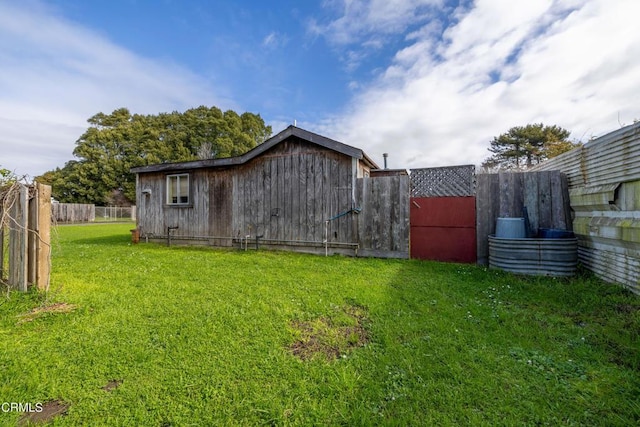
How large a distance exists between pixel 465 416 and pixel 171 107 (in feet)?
142

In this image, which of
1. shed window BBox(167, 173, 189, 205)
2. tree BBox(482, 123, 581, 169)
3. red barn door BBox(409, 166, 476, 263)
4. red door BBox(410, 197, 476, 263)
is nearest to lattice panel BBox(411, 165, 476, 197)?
red barn door BBox(409, 166, 476, 263)

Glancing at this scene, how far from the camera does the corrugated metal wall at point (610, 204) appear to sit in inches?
132

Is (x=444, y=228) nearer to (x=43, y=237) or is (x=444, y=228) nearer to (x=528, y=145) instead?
(x=43, y=237)

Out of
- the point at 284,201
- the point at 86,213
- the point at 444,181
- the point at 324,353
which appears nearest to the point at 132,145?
the point at 86,213

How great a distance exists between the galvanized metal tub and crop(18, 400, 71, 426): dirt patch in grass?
592 cm

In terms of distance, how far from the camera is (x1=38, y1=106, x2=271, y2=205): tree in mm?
29859

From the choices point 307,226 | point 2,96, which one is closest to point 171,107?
point 2,96

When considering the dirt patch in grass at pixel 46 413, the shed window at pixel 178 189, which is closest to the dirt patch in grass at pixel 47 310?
the dirt patch in grass at pixel 46 413

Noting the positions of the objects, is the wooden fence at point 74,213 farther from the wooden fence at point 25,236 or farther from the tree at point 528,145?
the tree at point 528,145

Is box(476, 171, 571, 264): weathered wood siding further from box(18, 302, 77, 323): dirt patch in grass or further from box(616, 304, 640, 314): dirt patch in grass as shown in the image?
box(18, 302, 77, 323): dirt patch in grass

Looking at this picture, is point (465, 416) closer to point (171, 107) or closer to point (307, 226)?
point (307, 226)

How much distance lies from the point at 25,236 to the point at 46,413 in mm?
2857

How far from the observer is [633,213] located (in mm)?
3383

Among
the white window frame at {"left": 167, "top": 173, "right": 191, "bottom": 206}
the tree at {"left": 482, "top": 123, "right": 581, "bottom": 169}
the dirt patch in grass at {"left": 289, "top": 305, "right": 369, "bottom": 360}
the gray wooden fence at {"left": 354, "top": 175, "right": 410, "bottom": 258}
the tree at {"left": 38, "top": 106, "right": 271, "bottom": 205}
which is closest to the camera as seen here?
the dirt patch in grass at {"left": 289, "top": 305, "right": 369, "bottom": 360}
